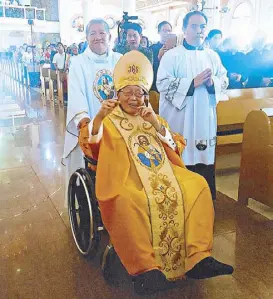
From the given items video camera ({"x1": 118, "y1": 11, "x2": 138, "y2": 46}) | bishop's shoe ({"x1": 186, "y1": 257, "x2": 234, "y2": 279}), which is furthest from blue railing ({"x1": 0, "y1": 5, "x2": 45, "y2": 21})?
bishop's shoe ({"x1": 186, "y1": 257, "x2": 234, "y2": 279})

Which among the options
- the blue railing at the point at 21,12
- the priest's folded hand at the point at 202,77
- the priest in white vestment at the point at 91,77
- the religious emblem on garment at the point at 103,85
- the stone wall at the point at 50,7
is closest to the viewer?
the priest in white vestment at the point at 91,77

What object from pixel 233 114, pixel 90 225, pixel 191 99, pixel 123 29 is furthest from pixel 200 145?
pixel 123 29

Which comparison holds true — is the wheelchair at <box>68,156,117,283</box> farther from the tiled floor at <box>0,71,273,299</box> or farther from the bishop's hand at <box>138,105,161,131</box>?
the bishop's hand at <box>138,105,161,131</box>

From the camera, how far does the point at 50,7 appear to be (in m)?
24.9

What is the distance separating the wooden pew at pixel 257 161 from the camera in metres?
3.04

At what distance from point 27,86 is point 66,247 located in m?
11.7

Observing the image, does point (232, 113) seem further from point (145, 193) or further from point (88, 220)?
point (145, 193)

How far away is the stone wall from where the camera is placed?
81.5 feet

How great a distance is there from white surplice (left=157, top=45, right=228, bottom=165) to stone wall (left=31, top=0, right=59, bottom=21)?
23.6m

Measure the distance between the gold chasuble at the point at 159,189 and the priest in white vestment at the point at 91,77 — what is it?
440 mm

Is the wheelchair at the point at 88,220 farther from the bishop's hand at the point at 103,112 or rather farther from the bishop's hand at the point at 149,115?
the bishop's hand at the point at 149,115

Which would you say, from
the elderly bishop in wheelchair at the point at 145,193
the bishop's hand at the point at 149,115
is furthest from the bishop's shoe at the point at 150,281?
the bishop's hand at the point at 149,115

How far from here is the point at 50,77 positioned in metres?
9.99

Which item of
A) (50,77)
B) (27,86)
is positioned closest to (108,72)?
(50,77)
